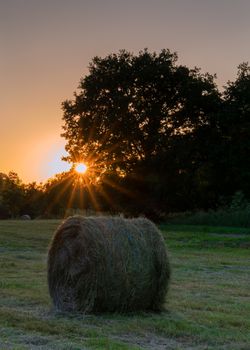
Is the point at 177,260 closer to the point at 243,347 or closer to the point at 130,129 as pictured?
the point at 243,347

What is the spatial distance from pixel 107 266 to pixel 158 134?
3378 centimetres

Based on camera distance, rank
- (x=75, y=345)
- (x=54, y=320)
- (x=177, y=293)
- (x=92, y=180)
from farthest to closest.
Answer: (x=92, y=180)
(x=177, y=293)
(x=54, y=320)
(x=75, y=345)

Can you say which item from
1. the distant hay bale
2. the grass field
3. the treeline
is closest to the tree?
the treeline

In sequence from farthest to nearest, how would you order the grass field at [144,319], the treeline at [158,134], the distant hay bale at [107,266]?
1. the treeline at [158,134]
2. the distant hay bale at [107,266]
3. the grass field at [144,319]

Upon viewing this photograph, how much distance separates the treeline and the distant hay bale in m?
32.2

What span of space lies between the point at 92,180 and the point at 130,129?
5526 millimetres

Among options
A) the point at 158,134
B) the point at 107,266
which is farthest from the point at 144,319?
the point at 158,134

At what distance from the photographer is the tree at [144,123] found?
4425cm

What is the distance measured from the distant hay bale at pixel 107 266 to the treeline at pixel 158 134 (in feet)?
106

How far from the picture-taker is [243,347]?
8.39 metres

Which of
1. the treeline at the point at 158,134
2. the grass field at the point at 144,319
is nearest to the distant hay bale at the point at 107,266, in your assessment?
the grass field at the point at 144,319

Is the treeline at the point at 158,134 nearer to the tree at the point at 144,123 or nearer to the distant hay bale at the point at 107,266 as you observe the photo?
the tree at the point at 144,123

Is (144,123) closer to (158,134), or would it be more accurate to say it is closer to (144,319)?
(158,134)

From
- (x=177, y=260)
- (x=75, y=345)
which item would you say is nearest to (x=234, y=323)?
(x=75, y=345)
